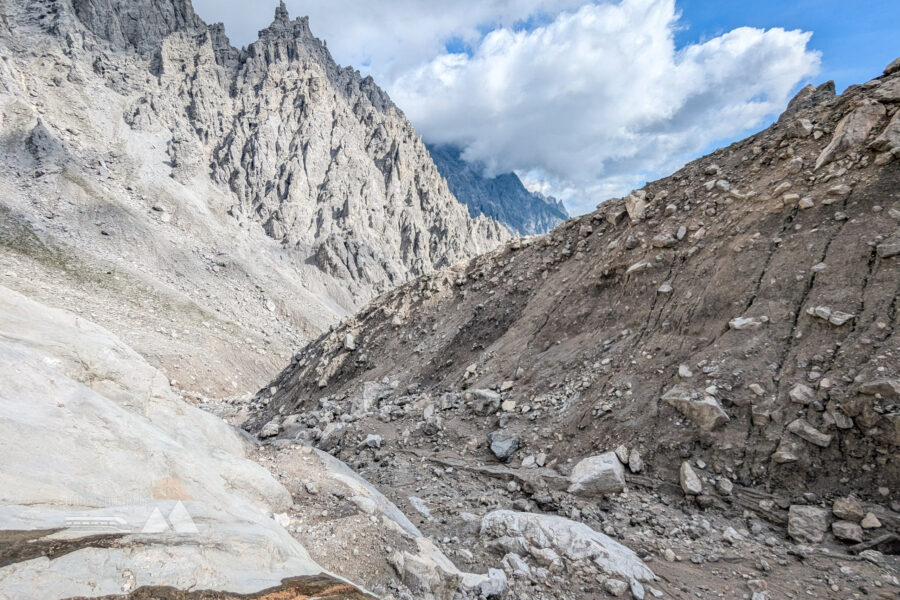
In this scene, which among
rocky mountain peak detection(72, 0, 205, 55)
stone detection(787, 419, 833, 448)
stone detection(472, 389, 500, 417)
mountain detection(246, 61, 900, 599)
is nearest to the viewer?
mountain detection(246, 61, 900, 599)

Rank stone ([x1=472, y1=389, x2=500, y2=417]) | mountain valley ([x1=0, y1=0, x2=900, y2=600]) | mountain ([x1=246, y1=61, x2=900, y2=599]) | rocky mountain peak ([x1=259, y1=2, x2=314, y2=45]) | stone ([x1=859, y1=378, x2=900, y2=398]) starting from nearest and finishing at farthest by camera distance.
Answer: mountain valley ([x1=0, y1=0, x2=900, y2=600])
mountain ([x1=246, y1=61, x2=900, y2=599])
stone ([x1=859, y1=378, x2=900, y2=398])
stone ([x1=472, y1=389, x2=500, y2=417])
rocky mountain peak ([x1=259, y1=2, x2=314, y2=45])

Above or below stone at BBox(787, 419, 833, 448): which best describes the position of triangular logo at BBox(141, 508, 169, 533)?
below

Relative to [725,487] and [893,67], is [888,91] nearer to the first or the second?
[893,67]

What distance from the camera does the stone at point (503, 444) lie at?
10.7 metres

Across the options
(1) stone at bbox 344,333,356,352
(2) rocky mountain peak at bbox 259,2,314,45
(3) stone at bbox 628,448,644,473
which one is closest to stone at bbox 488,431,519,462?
(3) stone at bbox 628,448,644,473

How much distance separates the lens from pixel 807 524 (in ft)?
22.6

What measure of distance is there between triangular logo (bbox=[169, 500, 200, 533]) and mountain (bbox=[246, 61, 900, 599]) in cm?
460

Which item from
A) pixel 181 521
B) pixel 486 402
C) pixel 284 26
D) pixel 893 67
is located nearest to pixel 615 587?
pixel 181 521

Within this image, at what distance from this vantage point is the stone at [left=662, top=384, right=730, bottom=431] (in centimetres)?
855

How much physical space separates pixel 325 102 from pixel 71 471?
12938 cm

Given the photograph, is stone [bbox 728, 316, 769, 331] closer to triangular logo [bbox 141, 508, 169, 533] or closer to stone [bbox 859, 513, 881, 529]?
stone [bbox 859, 513, 881, 529]

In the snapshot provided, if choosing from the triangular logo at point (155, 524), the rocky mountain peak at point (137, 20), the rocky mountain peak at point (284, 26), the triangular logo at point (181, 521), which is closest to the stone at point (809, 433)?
the triangular logo at point (181, 521)

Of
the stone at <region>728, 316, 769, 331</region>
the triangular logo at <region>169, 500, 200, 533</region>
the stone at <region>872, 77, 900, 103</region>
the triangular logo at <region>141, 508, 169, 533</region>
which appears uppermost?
the stone at <region>872, 77, 900, 103</region>

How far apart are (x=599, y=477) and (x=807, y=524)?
11.8 feet
